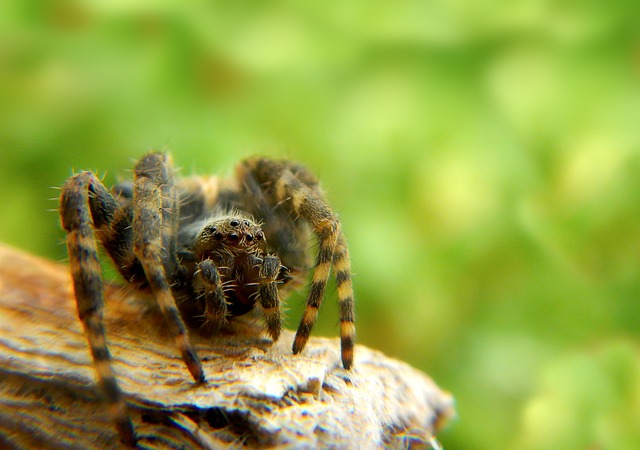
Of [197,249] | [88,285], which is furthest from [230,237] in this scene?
[88,285]

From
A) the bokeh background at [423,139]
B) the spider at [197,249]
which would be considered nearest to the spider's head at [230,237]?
the spider at [197,249]

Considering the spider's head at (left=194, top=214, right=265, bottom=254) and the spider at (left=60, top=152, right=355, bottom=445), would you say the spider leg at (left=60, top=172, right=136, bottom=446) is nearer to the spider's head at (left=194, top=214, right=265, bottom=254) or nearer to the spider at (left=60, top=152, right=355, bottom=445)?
the spider at (left=60, top=152, right=355, bottom=445)

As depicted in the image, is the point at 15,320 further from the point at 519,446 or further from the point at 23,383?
the point at 519,446

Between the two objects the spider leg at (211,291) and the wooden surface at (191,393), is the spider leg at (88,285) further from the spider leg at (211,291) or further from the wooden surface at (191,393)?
the spider leg at (211,291)

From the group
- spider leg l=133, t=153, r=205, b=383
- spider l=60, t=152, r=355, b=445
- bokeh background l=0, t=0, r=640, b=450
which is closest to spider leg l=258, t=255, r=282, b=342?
spider l=60, t=152, r=355, b=445

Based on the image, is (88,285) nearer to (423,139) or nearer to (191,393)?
(191,393)

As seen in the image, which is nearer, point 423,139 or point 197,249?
point 197,249
